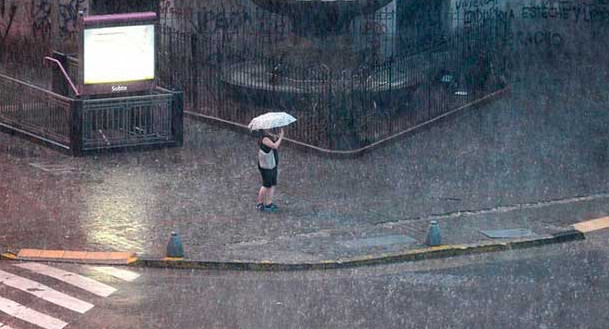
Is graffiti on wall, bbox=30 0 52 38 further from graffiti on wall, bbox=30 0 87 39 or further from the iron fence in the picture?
the iron fence

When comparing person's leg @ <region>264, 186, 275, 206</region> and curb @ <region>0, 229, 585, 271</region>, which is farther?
person's leg @ <region>264, 186, 275, 206</region>

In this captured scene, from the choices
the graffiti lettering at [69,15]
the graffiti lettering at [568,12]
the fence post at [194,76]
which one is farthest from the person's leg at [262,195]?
the graffiti lettering at [568,12]

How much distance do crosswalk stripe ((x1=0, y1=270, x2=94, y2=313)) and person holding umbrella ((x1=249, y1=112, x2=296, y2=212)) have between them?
4578 mm

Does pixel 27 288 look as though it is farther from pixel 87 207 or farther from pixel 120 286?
pixel 87 207

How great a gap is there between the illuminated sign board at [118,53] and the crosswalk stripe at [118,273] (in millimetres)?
7247

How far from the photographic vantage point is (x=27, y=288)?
16.5m

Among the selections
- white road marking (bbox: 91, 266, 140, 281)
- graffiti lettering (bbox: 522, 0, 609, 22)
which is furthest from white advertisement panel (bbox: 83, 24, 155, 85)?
graffiti lettering (bbox: 522, 0, 609, 22)

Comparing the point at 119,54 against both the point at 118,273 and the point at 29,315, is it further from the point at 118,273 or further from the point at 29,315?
the point at 29,315

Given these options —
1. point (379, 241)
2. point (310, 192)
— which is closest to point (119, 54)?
point (310, 192)

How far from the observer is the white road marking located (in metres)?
17.2

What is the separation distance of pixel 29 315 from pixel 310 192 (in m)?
7.17

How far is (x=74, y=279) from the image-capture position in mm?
16953

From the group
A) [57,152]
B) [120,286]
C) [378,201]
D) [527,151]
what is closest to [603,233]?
[378,201]

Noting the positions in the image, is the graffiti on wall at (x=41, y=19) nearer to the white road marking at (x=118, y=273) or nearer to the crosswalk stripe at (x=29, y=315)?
the white road marking at (x=118, y=273)
